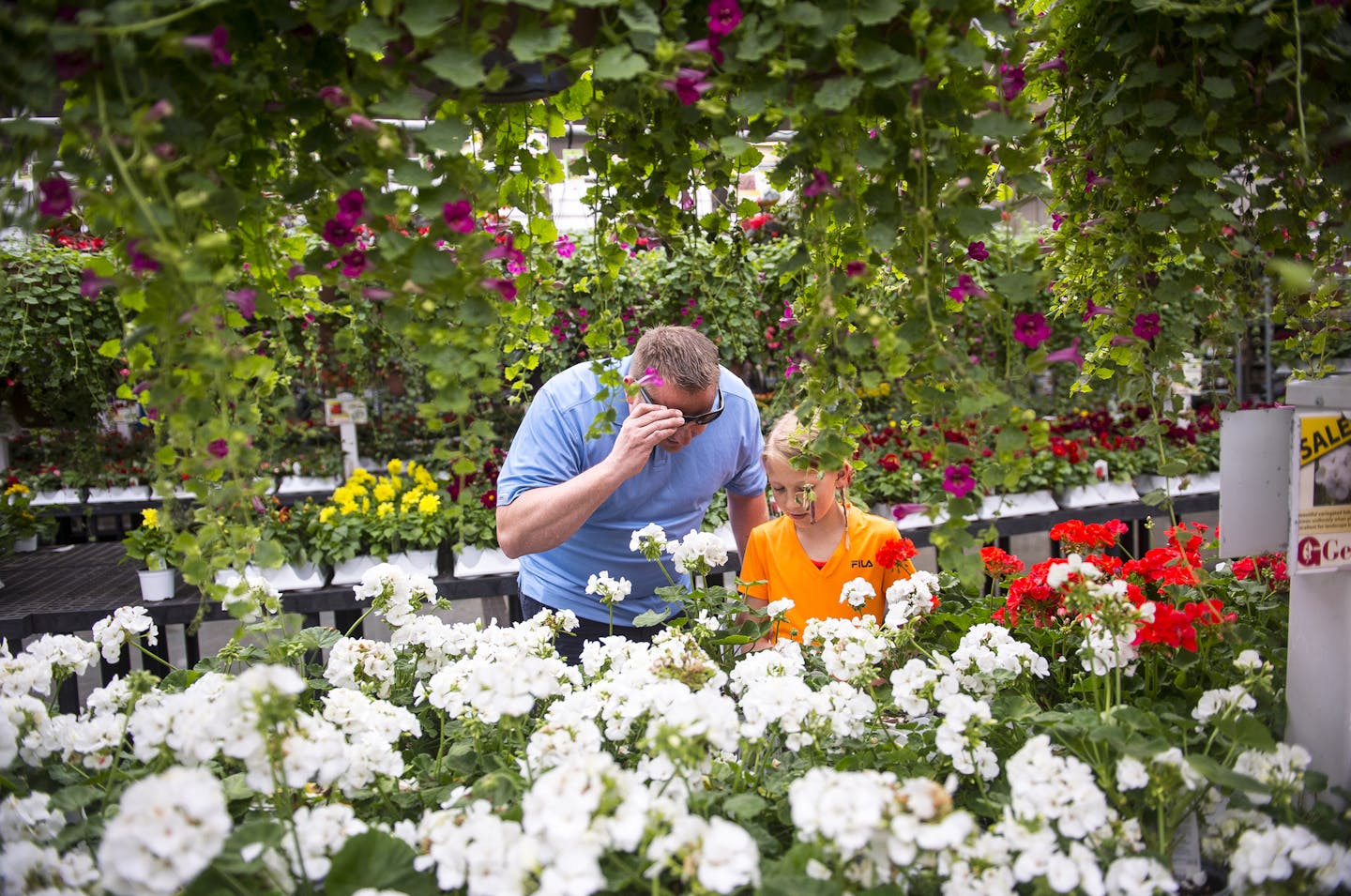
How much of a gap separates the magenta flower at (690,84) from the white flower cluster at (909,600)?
862 millimetres

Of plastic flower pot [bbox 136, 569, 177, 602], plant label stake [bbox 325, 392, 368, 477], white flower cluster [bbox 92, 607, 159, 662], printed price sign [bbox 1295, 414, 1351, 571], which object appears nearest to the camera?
printed price sign [bbox 1295, 414, 1351, 571]

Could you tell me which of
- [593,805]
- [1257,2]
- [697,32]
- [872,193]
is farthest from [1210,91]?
[593,805]

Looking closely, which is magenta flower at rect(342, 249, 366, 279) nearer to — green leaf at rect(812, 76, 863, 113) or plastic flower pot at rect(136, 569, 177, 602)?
green leaf at rect(812, 76, 863, 113)

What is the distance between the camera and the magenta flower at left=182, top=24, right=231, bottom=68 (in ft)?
2.53

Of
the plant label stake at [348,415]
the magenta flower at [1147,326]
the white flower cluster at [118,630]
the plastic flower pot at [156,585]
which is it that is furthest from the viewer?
the plant label stake at [348,415]

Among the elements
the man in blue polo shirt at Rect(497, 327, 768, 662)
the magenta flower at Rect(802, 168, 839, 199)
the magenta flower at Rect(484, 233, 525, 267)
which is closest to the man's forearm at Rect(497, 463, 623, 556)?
the man in blue polo shirt at Rect(497, 327, 768, 662)

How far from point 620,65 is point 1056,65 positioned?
745 millimetres

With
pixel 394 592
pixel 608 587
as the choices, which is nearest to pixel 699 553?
pixel 608 587

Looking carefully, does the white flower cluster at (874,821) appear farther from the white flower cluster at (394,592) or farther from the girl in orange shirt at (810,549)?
the girl in orange shirt at (810,549)

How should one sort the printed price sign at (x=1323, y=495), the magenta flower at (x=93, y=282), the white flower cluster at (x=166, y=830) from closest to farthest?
the white flower cluster at (x=166, y=830) < the magenta flower at (x=93, y=282) < the printed price sign at (x=1323, y=495)

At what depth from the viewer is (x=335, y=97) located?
854mm

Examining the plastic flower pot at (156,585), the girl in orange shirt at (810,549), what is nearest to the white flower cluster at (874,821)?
the girl in orange shirt at (810,549)

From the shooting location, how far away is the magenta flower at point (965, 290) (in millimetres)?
1026

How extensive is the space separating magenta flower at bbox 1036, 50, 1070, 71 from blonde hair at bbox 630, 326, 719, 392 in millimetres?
811
